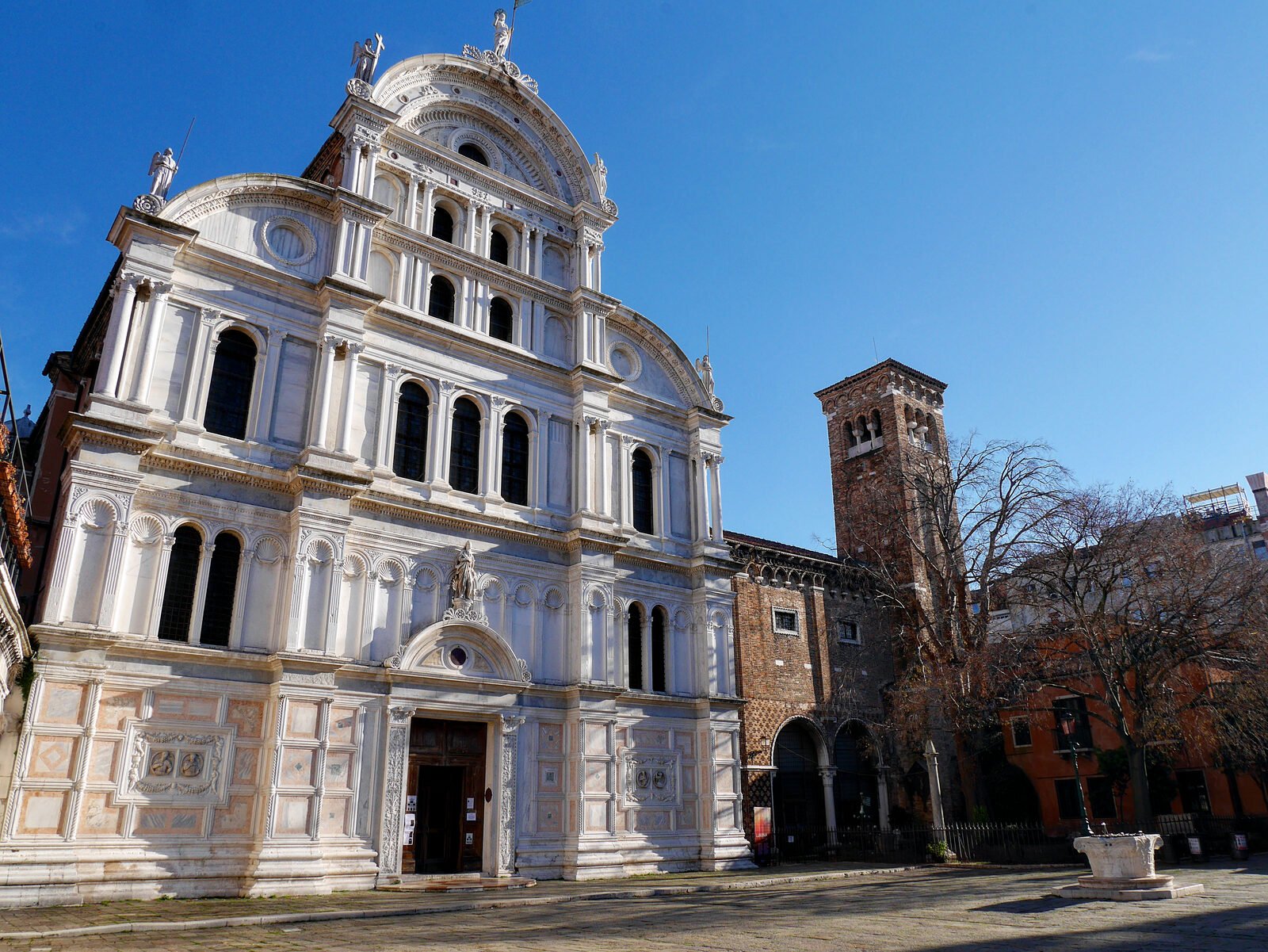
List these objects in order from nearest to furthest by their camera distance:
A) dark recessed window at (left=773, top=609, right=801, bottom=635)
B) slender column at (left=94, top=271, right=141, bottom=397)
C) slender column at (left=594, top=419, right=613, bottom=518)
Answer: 1. slender column at (left=94, top=271, right=141, bottom=397)
2. slender column at (left=594, top=419, right=613, bottom=518)
3. dark recessed window at (left=773, top=609, right=801, bottom=635)

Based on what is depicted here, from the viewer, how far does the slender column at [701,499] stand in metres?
26.9

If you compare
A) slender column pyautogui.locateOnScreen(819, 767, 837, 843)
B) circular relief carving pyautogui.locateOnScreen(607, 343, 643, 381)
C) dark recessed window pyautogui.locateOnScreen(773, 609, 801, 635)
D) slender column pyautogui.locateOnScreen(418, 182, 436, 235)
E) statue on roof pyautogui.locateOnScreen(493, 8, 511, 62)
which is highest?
statue on roof pyautogui.locateOnScreen(493, 8, 511, 62)

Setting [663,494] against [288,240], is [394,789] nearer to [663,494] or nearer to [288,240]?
[663,494]

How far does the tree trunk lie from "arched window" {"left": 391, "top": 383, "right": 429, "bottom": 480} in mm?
20317

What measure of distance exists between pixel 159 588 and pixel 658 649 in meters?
12.7

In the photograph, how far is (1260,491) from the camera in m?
49.8

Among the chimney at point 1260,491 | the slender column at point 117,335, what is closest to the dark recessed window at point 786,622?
the slender column at point 117,335

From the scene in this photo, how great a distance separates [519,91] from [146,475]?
52.8 ft

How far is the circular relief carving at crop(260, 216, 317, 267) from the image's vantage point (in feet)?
70.5

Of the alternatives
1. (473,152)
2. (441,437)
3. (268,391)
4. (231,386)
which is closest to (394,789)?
(441,437)

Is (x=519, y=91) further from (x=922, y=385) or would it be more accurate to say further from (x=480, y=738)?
(x=922, y=385)

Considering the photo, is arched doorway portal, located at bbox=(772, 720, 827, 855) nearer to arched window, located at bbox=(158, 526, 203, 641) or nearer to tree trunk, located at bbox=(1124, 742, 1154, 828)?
tree trunk, located at bbox=(1124, 742, 1154, 828)

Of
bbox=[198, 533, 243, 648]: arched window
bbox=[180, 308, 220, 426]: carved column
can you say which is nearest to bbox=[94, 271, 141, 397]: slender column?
bbox=[180, 308, 220, 426]: carved column

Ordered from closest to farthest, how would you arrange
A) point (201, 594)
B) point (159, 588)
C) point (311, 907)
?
point (311, 907), point (159, 588), point (201, 594)
